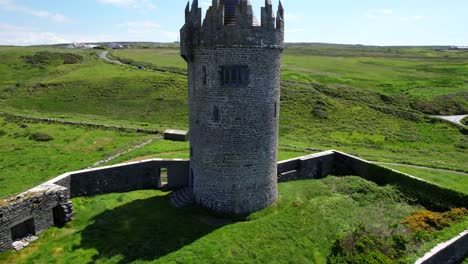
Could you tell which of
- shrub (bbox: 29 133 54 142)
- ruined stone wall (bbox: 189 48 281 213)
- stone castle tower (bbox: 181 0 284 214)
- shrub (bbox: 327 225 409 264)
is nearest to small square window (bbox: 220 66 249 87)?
stone castle tower (bbox: 181 0 284 214)

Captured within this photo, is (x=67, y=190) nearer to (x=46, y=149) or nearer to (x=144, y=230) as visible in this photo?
(x=144, y=230)

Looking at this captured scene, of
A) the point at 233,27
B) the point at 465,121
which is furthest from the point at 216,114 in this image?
the point at 465,121

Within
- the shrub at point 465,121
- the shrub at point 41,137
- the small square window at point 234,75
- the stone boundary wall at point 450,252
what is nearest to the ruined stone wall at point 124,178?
the small square window at point 234,75

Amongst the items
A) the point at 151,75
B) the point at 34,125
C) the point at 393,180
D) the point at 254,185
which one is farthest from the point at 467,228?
the point at 151,75

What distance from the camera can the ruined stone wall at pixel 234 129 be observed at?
17938mm

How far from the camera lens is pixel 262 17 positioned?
1748cm

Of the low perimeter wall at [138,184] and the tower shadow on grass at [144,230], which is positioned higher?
the low perimeter wall at [138,184]

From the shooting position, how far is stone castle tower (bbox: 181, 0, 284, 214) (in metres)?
17.4

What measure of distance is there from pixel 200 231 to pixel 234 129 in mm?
5373

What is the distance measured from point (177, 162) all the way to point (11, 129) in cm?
2950

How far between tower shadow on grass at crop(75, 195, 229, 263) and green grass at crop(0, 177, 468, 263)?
0.04 metres

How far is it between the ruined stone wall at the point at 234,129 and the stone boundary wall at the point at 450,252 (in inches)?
327

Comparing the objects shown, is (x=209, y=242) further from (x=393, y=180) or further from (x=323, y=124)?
(x=323, y=124)

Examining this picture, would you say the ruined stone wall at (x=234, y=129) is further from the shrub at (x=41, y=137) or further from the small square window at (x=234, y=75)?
the shrub at (x=41, y=137)
